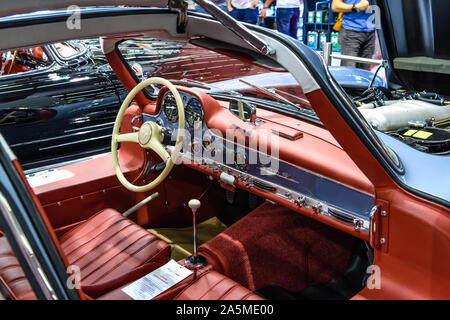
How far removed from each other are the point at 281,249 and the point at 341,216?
70 cm

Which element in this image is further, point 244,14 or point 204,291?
point 244,14

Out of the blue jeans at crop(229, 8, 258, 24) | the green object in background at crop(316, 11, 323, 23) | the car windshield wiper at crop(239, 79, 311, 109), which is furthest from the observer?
the green object in background at crop(316, 11, 323, 23)

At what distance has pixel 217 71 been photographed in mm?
3230

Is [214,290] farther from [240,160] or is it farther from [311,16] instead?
[311,16]

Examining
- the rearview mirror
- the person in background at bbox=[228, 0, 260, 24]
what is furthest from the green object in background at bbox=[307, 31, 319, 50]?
the rearview mirror

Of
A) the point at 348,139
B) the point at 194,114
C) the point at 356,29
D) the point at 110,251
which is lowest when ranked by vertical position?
the point at 110,251

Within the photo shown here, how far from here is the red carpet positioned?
223 cm

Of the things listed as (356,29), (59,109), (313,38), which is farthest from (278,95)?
(313,38)

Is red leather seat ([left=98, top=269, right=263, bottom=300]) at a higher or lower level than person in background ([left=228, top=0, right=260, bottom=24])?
lower

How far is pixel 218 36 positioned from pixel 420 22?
7.58 ft

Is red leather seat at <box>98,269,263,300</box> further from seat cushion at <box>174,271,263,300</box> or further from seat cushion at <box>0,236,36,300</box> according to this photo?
seat cushion at <box>0,236,36,300</box>

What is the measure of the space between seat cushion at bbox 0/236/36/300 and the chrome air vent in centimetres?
115

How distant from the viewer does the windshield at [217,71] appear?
179 cm

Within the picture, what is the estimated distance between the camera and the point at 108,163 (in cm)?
273
